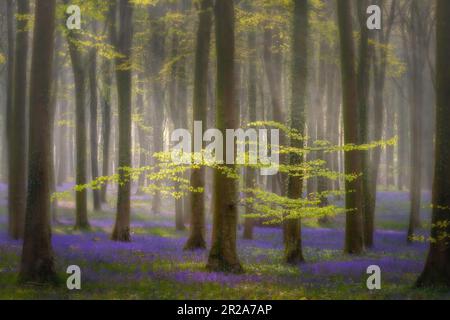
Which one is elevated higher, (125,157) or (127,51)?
(127,51)

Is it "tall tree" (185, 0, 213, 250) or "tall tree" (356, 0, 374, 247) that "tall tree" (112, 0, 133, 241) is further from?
"tall tree" (356, 0, 374, 247)

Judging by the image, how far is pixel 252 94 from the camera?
2234cm

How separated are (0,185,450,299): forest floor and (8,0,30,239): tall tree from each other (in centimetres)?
114

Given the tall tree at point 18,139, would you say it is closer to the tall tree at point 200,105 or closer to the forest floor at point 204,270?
the forest floor at point 204,270

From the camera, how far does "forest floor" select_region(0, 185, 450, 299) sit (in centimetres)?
1161

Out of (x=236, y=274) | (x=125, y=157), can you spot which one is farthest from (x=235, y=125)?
(x=125, y=157)

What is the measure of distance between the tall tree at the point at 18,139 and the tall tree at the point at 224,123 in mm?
9130

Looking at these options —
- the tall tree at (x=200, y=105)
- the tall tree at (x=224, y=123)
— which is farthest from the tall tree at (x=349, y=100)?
the tall tree at (x=224, y=123)

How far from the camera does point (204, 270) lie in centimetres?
1412

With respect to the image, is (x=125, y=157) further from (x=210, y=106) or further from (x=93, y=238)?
(x=210, y=106)

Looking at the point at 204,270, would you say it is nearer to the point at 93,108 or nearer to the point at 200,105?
the point at 200,105
